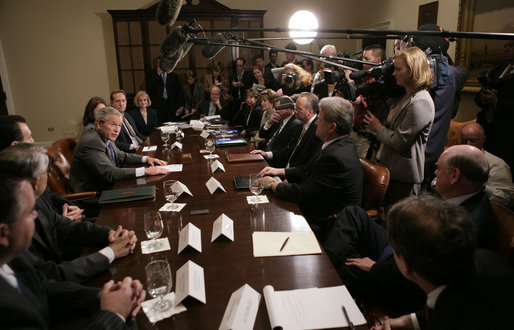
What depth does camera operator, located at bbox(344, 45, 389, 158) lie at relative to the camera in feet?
9.61

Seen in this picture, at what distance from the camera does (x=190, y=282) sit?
3.84 ft

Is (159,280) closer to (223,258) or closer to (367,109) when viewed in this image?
(223,258)

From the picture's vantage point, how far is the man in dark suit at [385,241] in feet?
4.78

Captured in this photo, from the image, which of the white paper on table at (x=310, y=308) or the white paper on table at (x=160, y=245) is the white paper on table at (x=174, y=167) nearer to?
the white paper on table at (x=160, y=245)

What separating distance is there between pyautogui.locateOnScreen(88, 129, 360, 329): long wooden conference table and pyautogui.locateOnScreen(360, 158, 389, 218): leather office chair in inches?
24.1

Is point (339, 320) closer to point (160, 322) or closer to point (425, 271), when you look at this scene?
point (425, 271)

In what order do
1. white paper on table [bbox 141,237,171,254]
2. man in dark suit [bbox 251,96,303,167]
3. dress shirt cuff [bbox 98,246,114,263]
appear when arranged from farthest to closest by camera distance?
man in dark suit [bbox 251,96,303,167] → white paper on table [bbox 141,237,171,254] → dress shirt cuff [bbox 98,246,114,263]

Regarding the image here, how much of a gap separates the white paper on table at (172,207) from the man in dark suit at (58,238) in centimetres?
34

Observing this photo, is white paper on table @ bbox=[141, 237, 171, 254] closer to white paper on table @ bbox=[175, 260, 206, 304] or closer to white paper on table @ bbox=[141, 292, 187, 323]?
white paper on table @ bbox=[175, 260, 206, 304]

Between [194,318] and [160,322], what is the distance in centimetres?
10

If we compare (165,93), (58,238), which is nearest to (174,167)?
(58,238)

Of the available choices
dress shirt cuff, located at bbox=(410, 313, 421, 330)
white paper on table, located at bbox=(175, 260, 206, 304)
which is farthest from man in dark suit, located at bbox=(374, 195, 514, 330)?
white paper on table, located at bbox=(175, 260, 206, 304)

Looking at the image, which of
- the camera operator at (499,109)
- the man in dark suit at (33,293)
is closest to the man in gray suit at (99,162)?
the man in dark suit at (33,293)

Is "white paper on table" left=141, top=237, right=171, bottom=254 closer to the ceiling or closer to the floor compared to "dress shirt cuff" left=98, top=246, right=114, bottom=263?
closer to the floor
